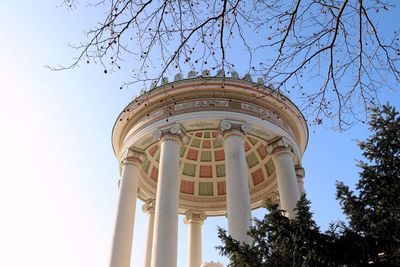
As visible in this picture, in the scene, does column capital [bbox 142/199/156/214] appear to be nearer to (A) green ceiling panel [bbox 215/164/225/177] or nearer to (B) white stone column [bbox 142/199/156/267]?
(B) white stone column [bbox 142/199/156/267]

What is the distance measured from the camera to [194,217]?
32438 millimetres

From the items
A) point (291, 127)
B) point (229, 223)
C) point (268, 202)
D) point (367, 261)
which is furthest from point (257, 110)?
point (367, 261)

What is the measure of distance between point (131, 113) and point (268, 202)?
1627cm

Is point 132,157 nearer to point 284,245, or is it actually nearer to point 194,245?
point 194,245

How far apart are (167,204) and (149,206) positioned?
10.7 m

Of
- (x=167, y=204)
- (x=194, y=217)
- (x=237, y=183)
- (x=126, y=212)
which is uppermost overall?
(x=194, y=217)

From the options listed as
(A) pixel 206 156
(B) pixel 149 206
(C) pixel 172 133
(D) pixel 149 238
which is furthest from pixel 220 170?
(C) pixel 172 133

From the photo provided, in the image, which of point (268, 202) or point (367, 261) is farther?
point (268, 202)

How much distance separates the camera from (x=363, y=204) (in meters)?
11.8

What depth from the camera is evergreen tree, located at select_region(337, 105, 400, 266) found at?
10656mm

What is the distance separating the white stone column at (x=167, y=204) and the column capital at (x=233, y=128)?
2.66 m

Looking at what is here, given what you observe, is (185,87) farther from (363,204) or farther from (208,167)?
(363,204)

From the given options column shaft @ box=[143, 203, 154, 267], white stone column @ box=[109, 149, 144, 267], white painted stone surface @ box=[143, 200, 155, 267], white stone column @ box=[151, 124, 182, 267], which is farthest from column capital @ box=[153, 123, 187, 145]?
column shaft @ box=[143, 203, 154, 267]

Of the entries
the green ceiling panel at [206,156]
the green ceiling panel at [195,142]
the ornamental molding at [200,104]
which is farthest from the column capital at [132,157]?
the green ceiling panel at [206,156]
